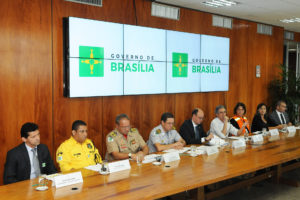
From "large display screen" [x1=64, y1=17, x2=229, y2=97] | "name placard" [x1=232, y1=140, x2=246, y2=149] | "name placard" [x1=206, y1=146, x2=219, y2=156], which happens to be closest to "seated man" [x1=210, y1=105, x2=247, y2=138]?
"name placard" [x1=232, y1=140, x2=246, y2=149]

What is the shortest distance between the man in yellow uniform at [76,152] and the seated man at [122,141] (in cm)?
41

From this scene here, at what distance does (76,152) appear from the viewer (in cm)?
371

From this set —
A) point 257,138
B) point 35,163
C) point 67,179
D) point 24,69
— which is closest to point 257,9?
point 257,138

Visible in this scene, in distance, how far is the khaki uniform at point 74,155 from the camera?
360cm

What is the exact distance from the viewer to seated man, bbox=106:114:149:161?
421cm

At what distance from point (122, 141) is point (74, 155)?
0.82 metres

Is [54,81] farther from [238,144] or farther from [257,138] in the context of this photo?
[257,138]

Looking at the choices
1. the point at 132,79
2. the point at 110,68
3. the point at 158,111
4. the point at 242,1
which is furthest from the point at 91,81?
the point at 242,1

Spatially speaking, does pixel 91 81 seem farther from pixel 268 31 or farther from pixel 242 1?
pixel 268 31

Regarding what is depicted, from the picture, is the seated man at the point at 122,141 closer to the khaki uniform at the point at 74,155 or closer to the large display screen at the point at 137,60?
the khaki uniform at the point at 74,155

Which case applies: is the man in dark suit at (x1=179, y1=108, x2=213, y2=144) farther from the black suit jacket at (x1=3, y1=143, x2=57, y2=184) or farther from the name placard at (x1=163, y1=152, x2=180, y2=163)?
the black suit jacket at (x1=3, y1=143, x2=57, y2=184)

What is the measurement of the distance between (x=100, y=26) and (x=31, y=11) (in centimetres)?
105

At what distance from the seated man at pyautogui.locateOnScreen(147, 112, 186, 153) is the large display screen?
3.47ft

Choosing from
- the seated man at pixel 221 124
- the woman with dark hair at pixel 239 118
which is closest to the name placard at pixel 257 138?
the seated man at pixel 221 124
